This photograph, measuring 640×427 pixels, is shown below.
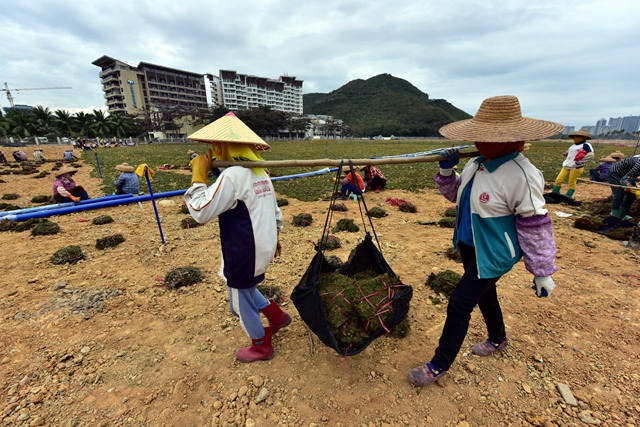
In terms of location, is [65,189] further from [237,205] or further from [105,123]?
[105,123]

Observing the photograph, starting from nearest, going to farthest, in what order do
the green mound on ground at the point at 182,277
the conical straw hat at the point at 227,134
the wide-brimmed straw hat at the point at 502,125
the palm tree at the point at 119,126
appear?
the wide-brimmed straw hat at the point at 502,125 < the conical straw hat at the point at 227,134 < the green mound on ground at the point at 182,277 < the palm tree at the point at 119,126

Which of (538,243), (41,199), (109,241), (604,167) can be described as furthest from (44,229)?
(604,167)

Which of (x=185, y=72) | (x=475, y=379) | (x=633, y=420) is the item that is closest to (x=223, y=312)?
(x=475, y=379)

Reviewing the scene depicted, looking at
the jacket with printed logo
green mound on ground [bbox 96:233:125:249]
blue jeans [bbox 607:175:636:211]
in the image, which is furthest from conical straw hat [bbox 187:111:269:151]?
blue jeans [bbox 607:175:636:211]

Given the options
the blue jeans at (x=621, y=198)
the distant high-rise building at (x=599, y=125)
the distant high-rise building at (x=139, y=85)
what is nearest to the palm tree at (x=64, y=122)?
the distant high-rise building at (x=139, y=85)

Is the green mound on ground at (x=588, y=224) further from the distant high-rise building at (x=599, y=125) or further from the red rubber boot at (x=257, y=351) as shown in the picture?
the distant high-rise building at (x=599, y=125)

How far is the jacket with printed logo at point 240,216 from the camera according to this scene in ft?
7.41

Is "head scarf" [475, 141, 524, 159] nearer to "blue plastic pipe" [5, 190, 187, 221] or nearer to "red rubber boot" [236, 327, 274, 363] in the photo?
"red rubber boot" [236, 327, 274, 363]

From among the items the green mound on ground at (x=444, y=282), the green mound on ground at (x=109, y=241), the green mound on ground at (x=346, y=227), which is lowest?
the green mound on ground at (x=444, y=282)

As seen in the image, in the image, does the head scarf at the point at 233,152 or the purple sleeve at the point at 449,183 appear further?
the purple sleeve at the point at 449,183

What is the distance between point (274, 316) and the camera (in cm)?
317

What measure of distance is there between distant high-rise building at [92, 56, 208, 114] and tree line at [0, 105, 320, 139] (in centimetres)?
1068

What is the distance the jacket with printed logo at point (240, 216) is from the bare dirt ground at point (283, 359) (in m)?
1.15

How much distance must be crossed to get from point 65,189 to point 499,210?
10.9 meters
